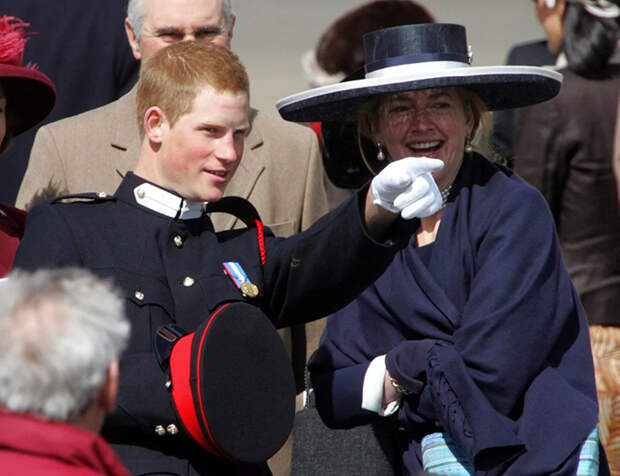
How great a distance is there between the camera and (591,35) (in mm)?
5254

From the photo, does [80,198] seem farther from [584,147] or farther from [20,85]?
[584,147]

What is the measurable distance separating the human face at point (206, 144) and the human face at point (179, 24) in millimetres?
1001

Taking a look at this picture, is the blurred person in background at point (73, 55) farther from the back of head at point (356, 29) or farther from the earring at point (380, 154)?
the back of head at point (356, 29)

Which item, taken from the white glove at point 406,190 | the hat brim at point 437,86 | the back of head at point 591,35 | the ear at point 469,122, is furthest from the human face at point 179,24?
the back of head at point 591,35

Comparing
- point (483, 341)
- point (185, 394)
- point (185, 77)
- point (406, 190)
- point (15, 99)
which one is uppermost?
point (185, 77)

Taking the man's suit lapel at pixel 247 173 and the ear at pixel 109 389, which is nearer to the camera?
the ear at pixel 109 389

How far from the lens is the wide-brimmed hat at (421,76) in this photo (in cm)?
362

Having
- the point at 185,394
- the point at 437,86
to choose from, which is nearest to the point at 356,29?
the point at 437,86

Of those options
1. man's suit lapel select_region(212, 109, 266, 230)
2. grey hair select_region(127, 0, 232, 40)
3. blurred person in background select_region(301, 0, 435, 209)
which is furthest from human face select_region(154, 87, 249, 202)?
blurred person in background select_region(301, 0, 435, 209)

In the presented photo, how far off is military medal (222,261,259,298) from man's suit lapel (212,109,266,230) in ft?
2.76

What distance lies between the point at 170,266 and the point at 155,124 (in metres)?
0.34

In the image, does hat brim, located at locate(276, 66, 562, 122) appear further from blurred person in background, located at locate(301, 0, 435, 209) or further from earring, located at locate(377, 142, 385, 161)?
blurred person in background, located at locate(301, 0, 435, 209)

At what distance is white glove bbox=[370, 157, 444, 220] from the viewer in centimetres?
302

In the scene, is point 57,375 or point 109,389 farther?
point 109,389
